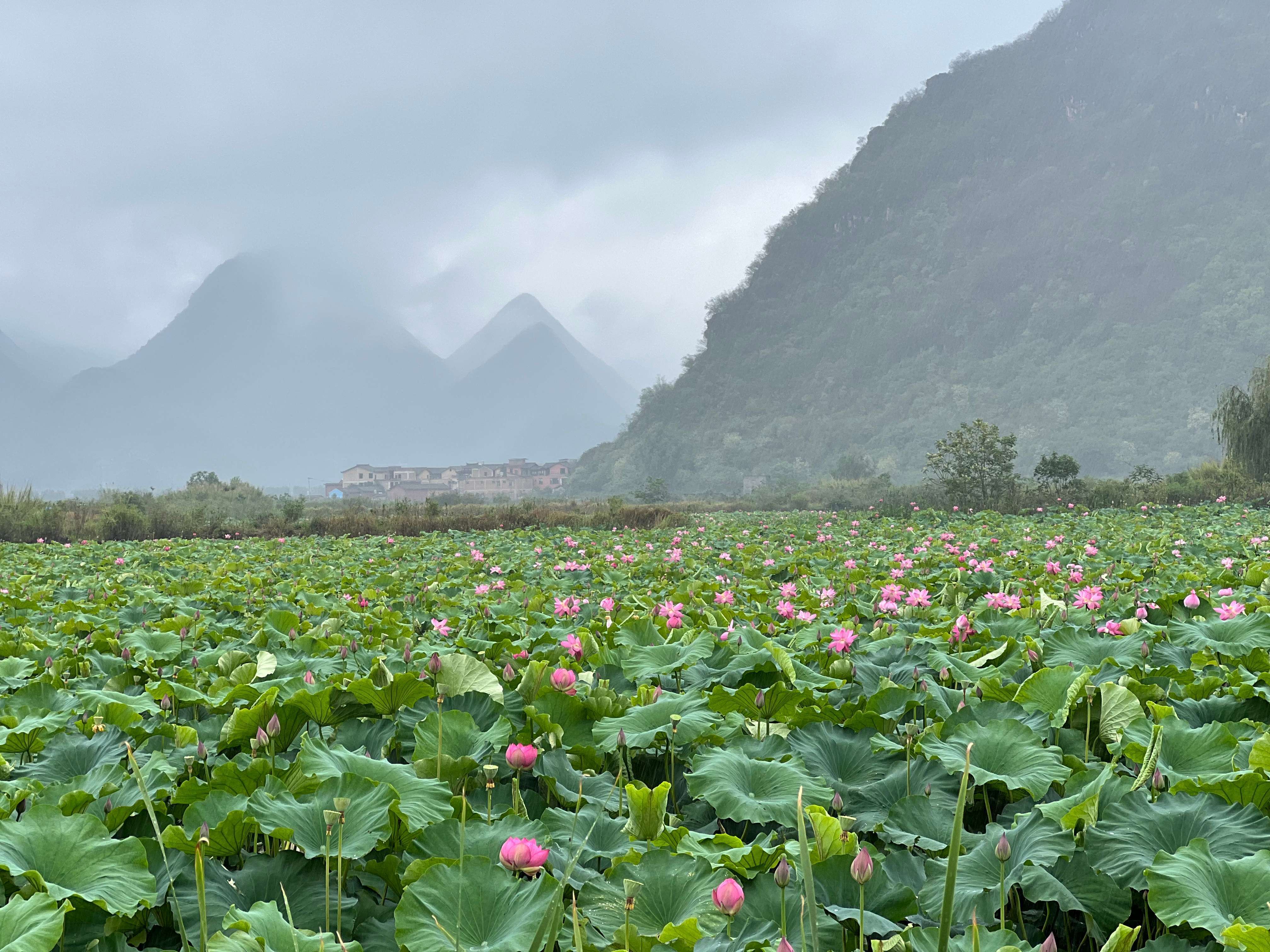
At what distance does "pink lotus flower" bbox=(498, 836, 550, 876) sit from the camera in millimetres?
1132

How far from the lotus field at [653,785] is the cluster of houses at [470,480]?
358ft

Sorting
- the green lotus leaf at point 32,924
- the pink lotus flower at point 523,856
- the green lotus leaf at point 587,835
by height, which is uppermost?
the pink lotus flower at point 523,856

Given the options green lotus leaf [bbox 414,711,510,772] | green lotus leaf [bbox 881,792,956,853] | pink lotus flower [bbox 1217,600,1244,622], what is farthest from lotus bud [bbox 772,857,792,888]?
pink lotus flower [bbox 1217,600,1244,622]

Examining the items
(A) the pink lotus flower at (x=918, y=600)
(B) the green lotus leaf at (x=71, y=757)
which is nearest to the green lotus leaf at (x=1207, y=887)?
(B) the green lotus leaf at (x=71, y=757)

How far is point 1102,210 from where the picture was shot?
98812 mm

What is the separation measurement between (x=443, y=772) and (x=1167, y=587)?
13.6ft

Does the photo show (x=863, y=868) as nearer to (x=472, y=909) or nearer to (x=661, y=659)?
(x=472, y=909)

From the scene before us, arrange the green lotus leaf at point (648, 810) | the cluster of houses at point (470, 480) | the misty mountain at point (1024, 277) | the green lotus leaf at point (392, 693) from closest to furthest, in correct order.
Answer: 1. the green lotus leaf at point (648, 810)
2. the green lotus leaf at point (392, 693)
3. the misty mountain at point (1024, 277)
4. the cluster of houses at point (470, 480)

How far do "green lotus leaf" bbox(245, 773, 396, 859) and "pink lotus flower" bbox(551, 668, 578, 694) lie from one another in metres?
0.62

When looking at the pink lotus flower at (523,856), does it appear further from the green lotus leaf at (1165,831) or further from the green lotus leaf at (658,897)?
the green lotus leaf at (1165,831)

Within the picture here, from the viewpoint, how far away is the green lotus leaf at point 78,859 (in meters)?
1.17

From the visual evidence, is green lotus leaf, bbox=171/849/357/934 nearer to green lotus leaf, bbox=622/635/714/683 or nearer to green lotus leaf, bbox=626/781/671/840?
green lotus leaf, bbox=626/781/671/840

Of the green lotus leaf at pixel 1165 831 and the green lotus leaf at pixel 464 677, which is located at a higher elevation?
the green lotus leaf at pixel 464 677

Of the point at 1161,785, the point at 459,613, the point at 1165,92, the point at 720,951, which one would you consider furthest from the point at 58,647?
the point at 1165,92
